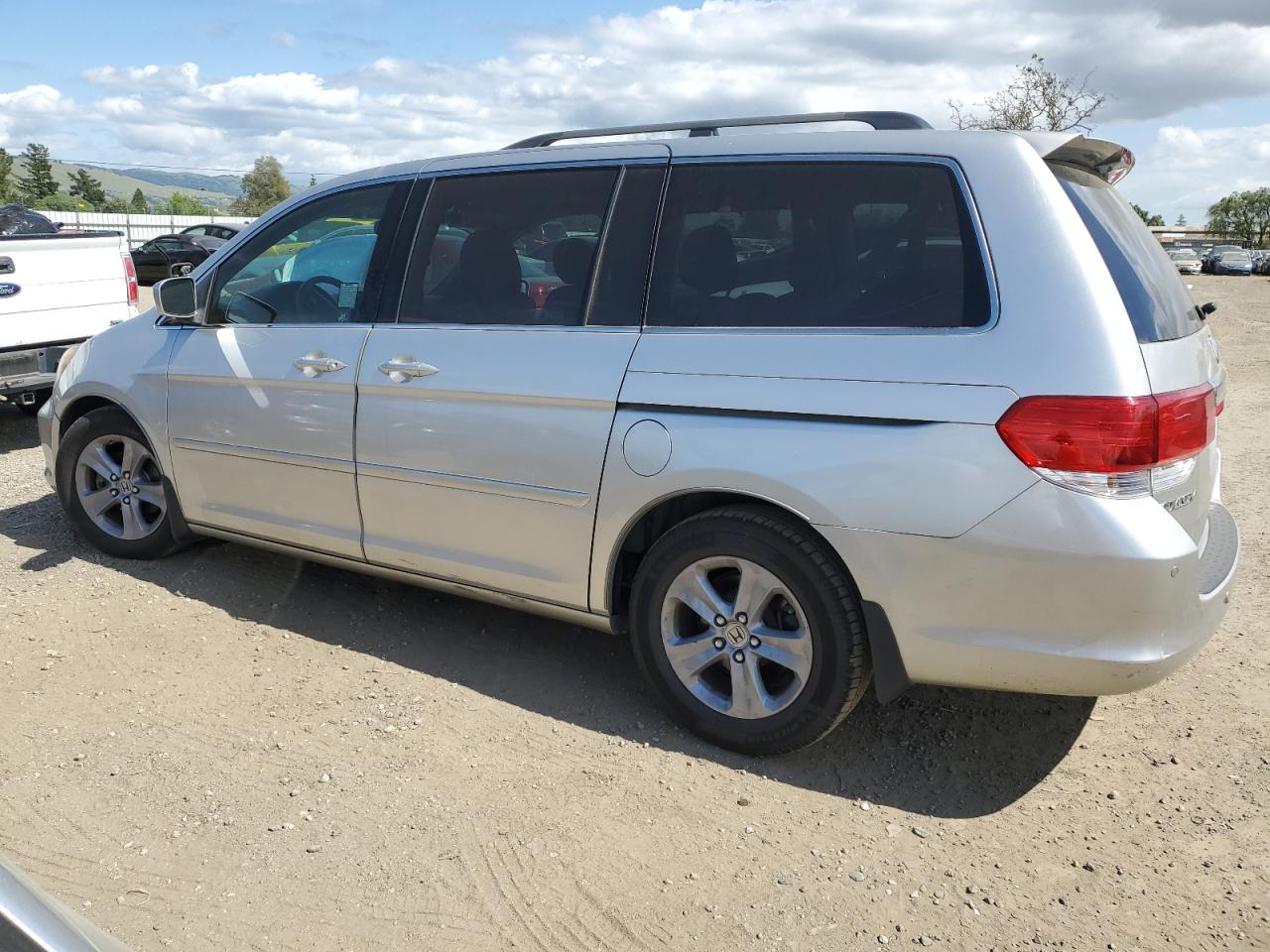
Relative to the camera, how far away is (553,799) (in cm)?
326

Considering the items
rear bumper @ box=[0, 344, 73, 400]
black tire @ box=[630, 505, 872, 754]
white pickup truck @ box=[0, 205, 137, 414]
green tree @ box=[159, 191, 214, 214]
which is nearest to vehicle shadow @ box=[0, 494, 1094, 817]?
black tire @ box=[630, 505, 872, 754]

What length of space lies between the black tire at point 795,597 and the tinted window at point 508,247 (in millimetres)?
894

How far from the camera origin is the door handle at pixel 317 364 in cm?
411

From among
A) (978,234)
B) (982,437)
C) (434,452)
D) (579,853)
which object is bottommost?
(579,853)

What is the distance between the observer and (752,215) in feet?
11.1

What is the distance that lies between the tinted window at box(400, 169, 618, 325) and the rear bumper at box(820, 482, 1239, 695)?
1345mm

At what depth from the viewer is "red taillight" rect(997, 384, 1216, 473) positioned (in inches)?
108

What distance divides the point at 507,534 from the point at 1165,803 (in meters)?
2.29

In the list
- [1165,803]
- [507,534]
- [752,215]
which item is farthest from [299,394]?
[1165,803]

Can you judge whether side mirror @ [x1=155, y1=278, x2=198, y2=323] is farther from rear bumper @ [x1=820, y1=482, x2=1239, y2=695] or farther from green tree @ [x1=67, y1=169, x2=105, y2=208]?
green tree @ [x1=67, y1=169, x2=105, y2=208]

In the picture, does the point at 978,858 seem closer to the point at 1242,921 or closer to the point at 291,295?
the point at 1242,921

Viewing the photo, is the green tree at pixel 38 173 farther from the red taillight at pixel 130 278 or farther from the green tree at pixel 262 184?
the red taillight at pixel 130 278

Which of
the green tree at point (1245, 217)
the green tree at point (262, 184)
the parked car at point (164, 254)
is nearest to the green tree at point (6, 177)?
the green tree at point (262, 184)

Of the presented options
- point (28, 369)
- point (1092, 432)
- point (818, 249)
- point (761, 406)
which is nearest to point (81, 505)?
point (28, 369)
